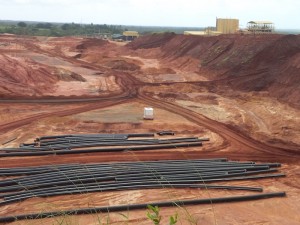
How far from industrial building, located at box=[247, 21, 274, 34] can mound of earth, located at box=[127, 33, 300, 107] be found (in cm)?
1032

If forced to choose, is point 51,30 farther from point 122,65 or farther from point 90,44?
point 122,65

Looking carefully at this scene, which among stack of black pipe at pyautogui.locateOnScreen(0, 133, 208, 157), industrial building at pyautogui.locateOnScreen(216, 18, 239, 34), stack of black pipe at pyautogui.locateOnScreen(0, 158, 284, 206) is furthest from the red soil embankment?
industrial building at pyautogui.locateOnScreen(216, 18, 239, 34)

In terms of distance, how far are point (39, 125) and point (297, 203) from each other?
1431cm

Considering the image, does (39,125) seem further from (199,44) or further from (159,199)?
(199,44)

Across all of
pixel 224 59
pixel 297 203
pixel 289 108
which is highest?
pixel 224 59

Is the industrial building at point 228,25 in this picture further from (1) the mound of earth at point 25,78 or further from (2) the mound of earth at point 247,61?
(1) the mound of earth at point 25,78

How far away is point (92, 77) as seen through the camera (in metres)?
36.0

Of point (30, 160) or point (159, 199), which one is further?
point (30, 160)

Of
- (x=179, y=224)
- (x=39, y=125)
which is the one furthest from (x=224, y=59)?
(x=179, y=224)

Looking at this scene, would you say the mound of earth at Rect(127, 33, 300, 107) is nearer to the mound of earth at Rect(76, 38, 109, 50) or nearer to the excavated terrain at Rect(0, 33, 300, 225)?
the excavated terrain at Rect(0, 33, 300, 225)

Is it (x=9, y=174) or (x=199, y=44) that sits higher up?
(x=199, y=44)

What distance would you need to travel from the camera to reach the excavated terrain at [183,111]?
464 inches

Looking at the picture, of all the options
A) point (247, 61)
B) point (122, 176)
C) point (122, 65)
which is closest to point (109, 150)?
point (122, 176)

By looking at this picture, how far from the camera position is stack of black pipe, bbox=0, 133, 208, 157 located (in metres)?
16.2
